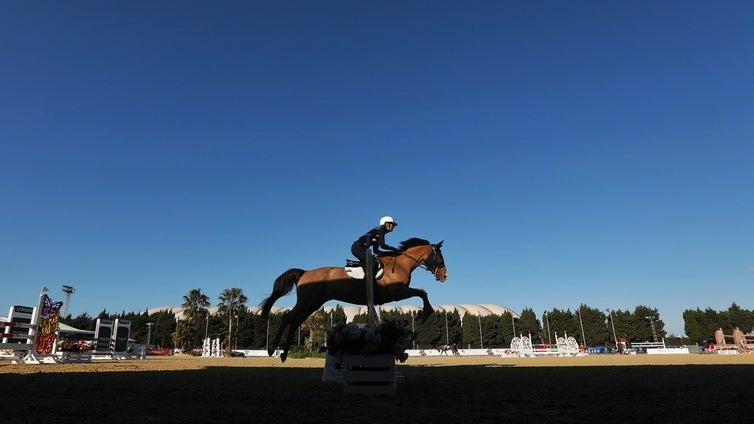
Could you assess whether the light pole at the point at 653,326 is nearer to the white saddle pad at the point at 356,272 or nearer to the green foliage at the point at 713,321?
the green foliage at the point at 713,321

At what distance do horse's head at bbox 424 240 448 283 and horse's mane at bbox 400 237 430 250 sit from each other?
289mm

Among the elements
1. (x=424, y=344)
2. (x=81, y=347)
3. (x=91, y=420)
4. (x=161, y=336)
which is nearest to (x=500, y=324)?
(x=424, y=344)

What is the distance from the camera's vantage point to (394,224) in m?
10.4

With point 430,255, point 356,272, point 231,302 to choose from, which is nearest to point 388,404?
point 356,272

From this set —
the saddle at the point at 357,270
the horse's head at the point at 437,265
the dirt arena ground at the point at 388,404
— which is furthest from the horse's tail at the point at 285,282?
the dirt arena ground at the point at 388,404

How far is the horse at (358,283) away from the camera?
10.2 meters

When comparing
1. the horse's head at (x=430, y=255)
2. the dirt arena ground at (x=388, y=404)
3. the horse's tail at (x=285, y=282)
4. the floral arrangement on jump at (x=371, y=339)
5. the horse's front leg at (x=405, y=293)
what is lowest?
the dirt arena ground at (x=388, y=404)

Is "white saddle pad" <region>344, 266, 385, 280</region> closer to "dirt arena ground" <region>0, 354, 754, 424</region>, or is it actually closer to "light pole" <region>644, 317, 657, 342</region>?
"dirt arena ground" <region>0, 354, 754, 424</region>

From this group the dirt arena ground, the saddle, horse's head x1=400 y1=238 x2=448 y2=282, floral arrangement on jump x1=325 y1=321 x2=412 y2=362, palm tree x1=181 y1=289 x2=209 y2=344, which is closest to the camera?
the dirt arena ground

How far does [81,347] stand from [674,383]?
27.0m

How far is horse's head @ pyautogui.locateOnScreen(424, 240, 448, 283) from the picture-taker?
10841 mm

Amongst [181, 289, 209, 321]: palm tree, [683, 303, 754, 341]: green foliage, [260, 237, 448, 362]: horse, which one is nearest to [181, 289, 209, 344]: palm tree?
[181, 289, 209, 321]: palm tree

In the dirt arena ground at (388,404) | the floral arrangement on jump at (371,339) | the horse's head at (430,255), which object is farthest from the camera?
the horse's head at (430,255)

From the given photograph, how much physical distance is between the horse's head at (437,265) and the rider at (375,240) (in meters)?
0.95
